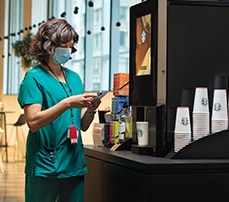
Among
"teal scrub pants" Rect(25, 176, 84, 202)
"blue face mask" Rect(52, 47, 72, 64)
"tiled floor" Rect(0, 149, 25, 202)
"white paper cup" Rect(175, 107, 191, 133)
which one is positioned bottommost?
"tiled floor" Rect(0, 149, 25, 202)

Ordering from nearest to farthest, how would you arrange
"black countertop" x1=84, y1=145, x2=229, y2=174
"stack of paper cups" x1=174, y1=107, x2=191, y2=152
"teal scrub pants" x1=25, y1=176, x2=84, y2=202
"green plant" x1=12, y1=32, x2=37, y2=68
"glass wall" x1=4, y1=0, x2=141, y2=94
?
"black countertop" x1=84, y1=145, x2=229, y2=174 < "stack of paper cups" x1=174, y1=107, x2=191, y2=152 < "teal scrub pants" x1=25, y1=176, x2=84, y2=202 < "glass wall" x1=4, y1=0, x2=141, y2=94 < "green plant" x1=12, y1=32, x2=37, y2=68

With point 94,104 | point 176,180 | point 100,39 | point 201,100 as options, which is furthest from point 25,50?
point 176,180

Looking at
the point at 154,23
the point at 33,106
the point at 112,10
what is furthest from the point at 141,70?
the point at 112,10

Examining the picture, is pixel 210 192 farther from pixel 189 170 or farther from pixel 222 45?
pixel 222 45

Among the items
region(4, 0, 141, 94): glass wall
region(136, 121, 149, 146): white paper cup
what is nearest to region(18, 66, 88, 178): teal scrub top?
region(136, 121, 149, 146): white paper cup

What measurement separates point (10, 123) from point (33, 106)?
39.4 ft

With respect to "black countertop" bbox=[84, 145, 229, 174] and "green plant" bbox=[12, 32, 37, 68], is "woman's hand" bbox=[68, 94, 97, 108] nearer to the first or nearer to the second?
"black countertop" bbox=[84, 145, 229, 174]

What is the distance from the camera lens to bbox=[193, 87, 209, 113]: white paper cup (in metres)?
2.41

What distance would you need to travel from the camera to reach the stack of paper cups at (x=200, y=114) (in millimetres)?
2395

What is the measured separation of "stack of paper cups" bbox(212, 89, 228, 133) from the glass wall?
6573 mm

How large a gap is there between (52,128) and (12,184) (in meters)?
5.43

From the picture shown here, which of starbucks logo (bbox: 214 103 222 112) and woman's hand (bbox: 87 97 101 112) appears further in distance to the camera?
woman's hand (bbox: 87 97 101 112)

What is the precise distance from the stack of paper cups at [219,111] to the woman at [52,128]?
0.55 meters

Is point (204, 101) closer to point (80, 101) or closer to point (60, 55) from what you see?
point (80, 101)
